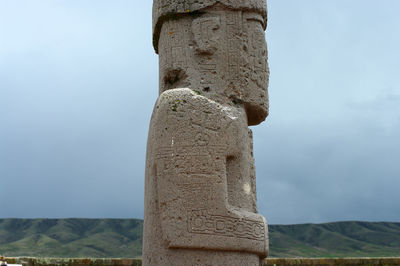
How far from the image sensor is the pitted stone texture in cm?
376

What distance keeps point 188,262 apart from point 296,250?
1271 inches

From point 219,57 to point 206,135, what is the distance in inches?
38.8

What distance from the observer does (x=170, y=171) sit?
12.8ft

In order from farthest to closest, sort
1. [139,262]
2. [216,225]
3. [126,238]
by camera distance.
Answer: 1. [126,238]
2. [139,262]
3. [216,225]

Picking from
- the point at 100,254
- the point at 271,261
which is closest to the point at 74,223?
the point at 100,254

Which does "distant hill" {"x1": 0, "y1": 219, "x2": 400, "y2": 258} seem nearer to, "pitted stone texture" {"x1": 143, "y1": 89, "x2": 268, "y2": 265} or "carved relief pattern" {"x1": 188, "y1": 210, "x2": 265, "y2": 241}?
"pitted stone texture" {"x1": 143, "y1": 89, "x2": 268, "y2": 265}

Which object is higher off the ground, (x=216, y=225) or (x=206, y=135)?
(x=206, y=135)

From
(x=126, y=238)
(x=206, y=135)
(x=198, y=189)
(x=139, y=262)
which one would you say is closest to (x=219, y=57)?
(x=206, y=135)

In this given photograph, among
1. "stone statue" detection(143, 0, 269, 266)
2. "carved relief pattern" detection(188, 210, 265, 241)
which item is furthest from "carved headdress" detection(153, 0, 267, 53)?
"carved relief pattern" detection(188, 210, 265, 241)

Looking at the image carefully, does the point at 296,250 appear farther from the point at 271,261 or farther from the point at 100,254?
the point at 271,261

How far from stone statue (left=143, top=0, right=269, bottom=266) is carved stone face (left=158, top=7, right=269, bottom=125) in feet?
0.04

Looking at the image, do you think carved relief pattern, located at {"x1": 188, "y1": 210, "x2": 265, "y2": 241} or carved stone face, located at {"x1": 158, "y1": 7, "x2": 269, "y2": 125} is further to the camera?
carved stone face, located at {"x1": 158, "y1": 7, "x2": 269, "y2": 125}

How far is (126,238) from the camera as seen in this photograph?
39594mm

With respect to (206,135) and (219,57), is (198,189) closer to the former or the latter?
(206,135)
